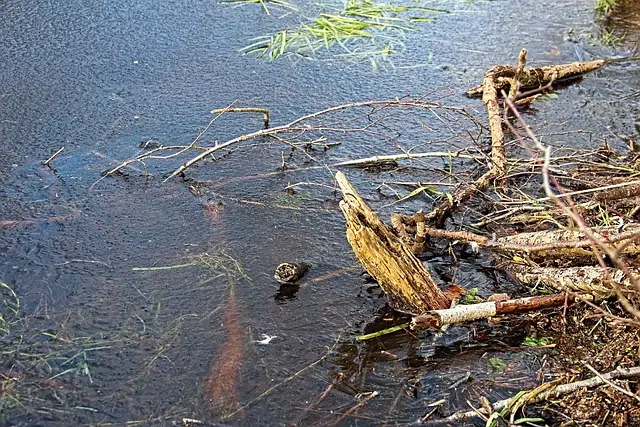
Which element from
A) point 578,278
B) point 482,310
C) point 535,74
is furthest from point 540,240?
point 535,74

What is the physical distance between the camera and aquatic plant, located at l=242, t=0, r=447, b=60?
5.39 metres

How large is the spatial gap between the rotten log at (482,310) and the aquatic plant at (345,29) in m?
2.75

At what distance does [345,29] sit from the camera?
562 cm

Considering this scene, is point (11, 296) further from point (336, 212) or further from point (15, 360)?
point (336, 212)

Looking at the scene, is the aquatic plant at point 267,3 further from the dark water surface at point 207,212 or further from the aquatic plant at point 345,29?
the aquatic plant at point 345,29

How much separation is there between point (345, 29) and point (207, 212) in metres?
2.41

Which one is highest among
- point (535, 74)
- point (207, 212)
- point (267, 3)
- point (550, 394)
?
point (535, 74)

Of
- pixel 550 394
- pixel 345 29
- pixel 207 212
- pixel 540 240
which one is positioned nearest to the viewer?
pixel 550 394

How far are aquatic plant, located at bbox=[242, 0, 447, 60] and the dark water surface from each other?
6.6 inches

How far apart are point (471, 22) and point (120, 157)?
3122mm

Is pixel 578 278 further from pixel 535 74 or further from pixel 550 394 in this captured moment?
pixel 535 74

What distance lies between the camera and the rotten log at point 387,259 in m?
3.02

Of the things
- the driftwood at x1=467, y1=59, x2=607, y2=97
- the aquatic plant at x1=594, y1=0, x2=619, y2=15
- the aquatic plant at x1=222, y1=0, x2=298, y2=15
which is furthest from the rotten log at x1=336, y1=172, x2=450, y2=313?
the aquatic plant at x1=594, y1=0, x2=619, y2=15

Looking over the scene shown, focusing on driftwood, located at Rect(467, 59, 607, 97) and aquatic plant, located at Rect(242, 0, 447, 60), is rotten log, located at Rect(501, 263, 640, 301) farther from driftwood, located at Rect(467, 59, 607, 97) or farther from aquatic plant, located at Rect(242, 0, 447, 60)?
aquatic plant, located at Rect(242, 0, 447, 60)
